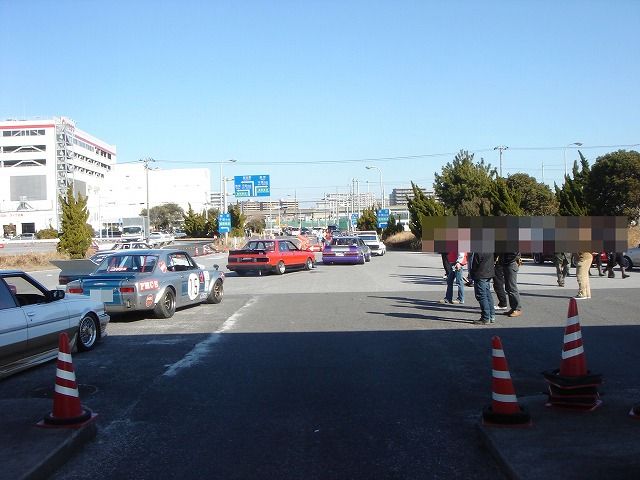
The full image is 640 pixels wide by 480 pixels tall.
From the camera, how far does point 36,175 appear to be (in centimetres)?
11444

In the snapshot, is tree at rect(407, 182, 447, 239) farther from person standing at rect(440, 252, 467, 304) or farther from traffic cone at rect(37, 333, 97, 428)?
traffic cone at rect(37, 333, 97, 428)

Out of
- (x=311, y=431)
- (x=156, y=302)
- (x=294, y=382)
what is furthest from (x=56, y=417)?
(x=156, y=302)

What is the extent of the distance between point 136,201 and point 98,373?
121 meters

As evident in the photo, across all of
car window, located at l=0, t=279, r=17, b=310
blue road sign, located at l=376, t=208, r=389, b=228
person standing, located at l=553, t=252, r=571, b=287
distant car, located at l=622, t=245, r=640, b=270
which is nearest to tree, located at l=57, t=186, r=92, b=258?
person standing, located at l=553, t=252, r=571, b=287

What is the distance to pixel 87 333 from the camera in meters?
9.88

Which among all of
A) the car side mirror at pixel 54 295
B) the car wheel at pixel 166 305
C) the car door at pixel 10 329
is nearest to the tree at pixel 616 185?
the car wheel at pixel 166 305

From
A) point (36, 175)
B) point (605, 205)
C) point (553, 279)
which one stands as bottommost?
point (553, 279)

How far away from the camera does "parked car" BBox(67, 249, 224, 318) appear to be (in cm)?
1238

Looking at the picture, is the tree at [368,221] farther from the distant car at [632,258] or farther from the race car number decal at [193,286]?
the race car number decal at [193,286]

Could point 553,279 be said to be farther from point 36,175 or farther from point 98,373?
point 36,175

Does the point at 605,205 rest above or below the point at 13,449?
above

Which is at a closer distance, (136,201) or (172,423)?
(172,423)

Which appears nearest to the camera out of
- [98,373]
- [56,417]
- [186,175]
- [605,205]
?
[56,417]

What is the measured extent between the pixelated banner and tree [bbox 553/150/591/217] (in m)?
20.1
